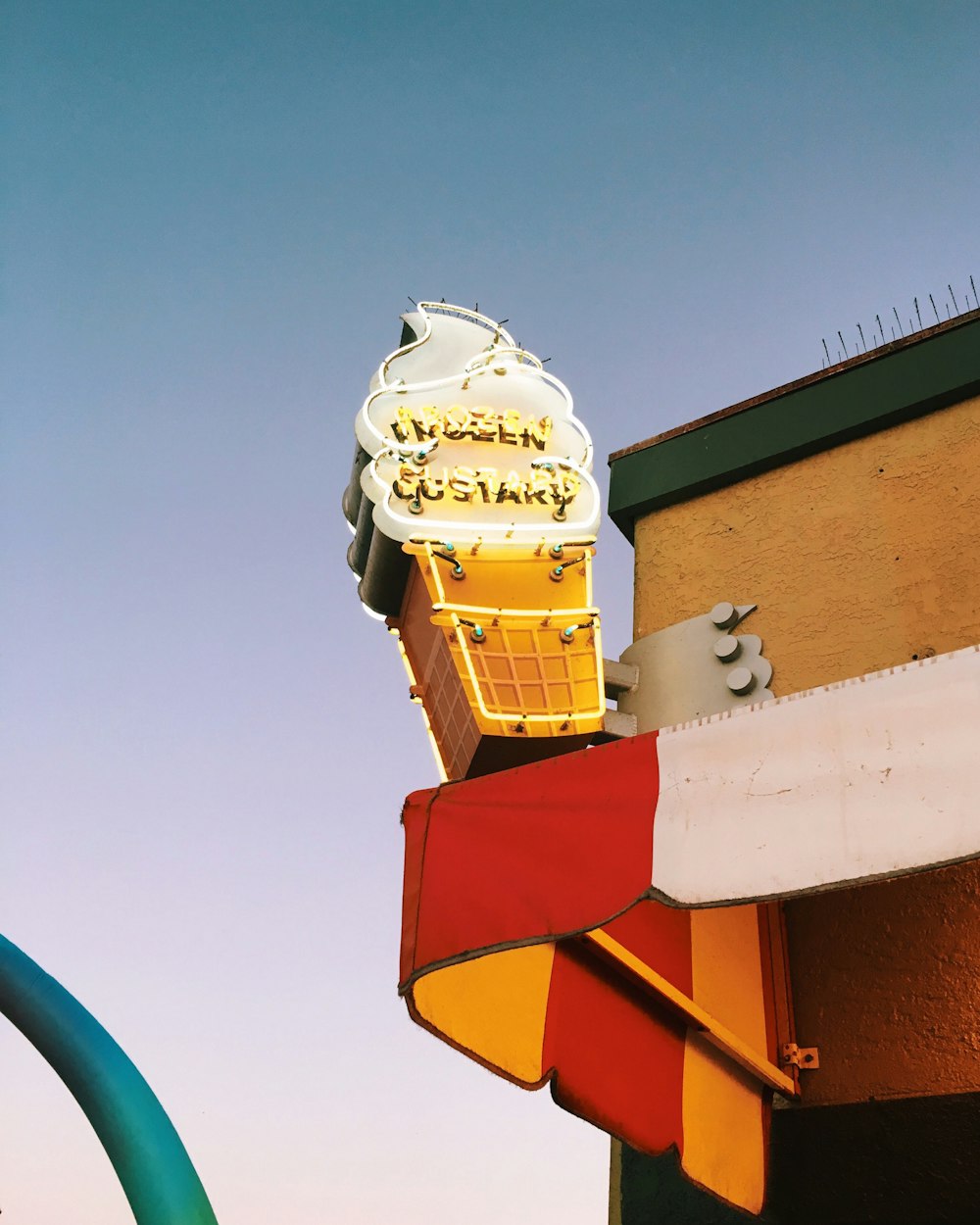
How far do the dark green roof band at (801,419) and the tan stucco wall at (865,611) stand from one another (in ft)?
0.24

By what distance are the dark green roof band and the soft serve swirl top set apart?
408mm

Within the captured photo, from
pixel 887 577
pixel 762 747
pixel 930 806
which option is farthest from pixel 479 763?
pixel 930 806

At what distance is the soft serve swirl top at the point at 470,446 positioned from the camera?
5.34 metres

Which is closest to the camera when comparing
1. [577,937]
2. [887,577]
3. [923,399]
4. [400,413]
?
[577,937]

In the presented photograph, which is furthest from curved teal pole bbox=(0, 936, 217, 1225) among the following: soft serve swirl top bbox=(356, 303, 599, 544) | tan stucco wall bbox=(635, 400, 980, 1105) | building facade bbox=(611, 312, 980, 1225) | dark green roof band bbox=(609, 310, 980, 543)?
dark green roof band bbox=(609, 310, 980, 543)

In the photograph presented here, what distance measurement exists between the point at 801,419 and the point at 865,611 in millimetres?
1206

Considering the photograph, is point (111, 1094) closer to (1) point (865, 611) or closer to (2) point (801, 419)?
(1) point (865, 611)

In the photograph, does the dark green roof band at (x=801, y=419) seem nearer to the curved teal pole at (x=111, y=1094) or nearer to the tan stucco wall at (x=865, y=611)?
the tan stucco wall at (x=865, y=611)

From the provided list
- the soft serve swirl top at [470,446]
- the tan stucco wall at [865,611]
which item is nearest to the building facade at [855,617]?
the tan stucco wall at [865,611]

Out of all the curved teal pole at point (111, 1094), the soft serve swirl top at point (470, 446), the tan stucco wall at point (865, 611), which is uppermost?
the soft serve swirl top at point (470, 446)

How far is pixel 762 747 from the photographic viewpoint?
2758mm

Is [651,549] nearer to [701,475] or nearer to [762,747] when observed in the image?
[701,475]

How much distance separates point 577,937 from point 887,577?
2297 millimetres

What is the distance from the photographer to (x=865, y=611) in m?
4.85
